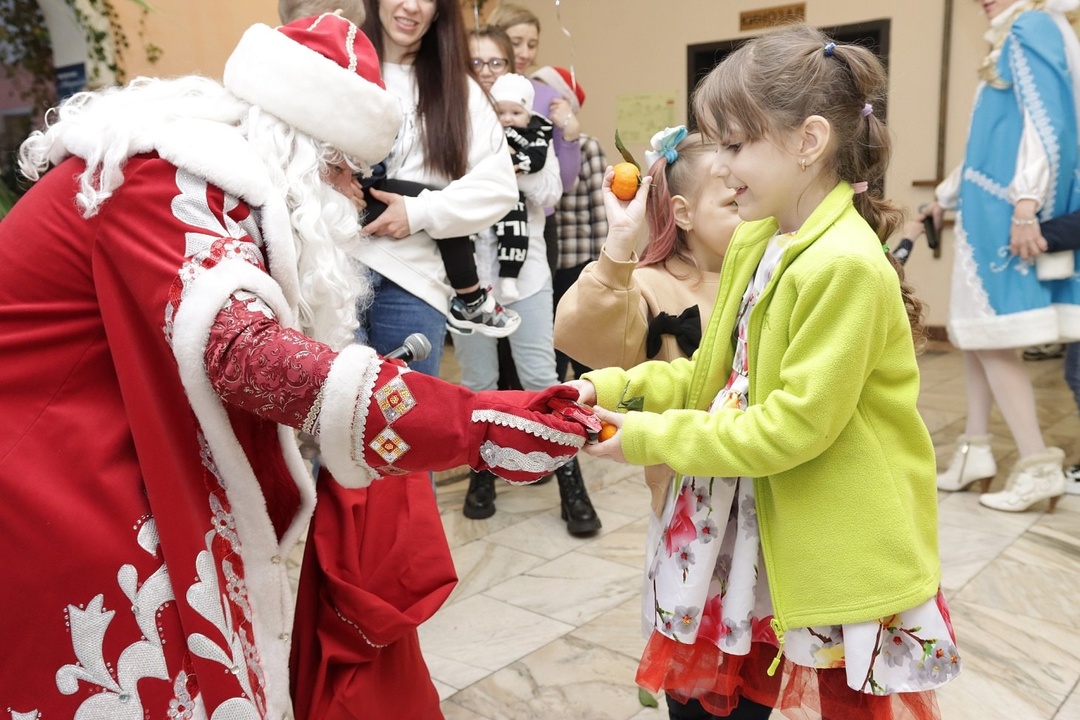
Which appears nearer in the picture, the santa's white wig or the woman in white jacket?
the santa's white wig

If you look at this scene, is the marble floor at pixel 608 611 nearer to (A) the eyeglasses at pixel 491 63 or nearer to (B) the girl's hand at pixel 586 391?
(B) the girl's hand at pixel 586 391

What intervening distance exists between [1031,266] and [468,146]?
1.94m

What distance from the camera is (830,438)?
4.06 ft

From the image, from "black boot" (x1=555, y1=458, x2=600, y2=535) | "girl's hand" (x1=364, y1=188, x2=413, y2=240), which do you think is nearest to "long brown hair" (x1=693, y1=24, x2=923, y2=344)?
"girl's hand" (x1=364, y1=188, x2=413, y2=240)

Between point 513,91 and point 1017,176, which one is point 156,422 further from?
point 1017,176

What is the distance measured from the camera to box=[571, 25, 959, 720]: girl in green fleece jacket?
4.02ft

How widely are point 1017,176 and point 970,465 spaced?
1048 mm

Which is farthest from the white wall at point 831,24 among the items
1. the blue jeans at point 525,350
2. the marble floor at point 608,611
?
the marble floor at point 608,611

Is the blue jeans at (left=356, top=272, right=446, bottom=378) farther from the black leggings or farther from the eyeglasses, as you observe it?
the eyeglasses

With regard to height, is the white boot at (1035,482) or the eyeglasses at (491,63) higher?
the eyeglasses at (491,63)

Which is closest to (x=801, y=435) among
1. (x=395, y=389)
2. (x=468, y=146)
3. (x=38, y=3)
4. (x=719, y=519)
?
(x=719, y=519)

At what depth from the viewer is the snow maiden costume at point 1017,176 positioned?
3.00 metres

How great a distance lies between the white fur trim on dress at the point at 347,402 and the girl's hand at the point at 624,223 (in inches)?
21.2

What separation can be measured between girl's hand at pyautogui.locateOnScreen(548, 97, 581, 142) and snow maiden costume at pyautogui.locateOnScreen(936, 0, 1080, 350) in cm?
139
